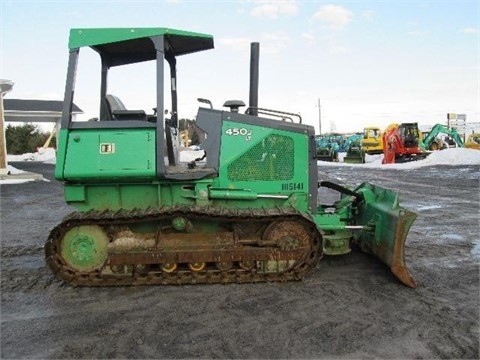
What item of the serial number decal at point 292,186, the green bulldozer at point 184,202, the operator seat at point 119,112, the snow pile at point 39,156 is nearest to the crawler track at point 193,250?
the green bulldozer at point 184,202

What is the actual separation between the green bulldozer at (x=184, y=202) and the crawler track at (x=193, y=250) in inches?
0.4

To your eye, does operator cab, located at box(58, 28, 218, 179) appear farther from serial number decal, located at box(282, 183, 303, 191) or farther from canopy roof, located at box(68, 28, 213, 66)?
serial number decal, located at box(282, 183, 303, 191)

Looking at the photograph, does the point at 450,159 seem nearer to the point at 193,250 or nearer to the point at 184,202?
the point at 184,202

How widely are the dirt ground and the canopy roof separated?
2748 millimetres

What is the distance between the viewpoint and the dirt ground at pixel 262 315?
358 cm

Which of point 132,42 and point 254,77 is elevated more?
point 132,42

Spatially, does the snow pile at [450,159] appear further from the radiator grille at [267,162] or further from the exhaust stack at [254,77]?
the radiator grille at [267,162]

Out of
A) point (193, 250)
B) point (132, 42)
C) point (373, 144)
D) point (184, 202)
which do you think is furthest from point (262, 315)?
point (373, 144)

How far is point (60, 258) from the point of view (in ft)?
16.3

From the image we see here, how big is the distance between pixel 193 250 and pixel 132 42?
2543 mm

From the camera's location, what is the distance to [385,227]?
5.33 meters

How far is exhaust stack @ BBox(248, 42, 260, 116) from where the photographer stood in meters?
5.68

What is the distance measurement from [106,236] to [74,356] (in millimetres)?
1739

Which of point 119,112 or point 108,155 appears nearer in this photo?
point 108,155
